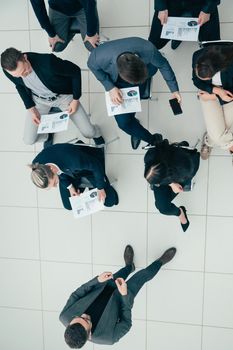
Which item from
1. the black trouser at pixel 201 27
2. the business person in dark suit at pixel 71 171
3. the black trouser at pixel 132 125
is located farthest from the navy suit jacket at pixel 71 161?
the black trouser at pixel 201 27

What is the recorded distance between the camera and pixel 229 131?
287 centimetres

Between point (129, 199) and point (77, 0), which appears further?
point (129, 199)

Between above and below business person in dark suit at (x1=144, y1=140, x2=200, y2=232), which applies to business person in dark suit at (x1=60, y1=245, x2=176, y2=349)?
below

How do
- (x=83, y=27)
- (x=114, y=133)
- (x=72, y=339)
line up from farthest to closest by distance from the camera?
(x=114, y=133) → (x=83, y=27) → (x=72, y=339)

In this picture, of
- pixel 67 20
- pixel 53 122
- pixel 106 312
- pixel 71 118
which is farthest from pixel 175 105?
pixel 106 312

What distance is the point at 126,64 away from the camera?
7.73ft

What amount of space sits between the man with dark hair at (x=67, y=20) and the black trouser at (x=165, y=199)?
4.16ft

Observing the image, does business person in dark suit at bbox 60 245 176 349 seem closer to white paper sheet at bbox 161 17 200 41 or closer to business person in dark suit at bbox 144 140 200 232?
business person in dark suit at bbox 144 140 200 232

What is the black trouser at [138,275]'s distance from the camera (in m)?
3.04

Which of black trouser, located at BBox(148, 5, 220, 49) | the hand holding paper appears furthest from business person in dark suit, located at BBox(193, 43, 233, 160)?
the hand holding paper

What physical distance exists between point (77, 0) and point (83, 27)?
247mm

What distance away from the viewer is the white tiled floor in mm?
3223

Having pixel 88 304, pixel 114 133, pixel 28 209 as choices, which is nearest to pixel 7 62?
pixel 114 133

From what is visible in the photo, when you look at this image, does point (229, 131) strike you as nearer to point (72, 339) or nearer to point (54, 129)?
point (54, 129)
